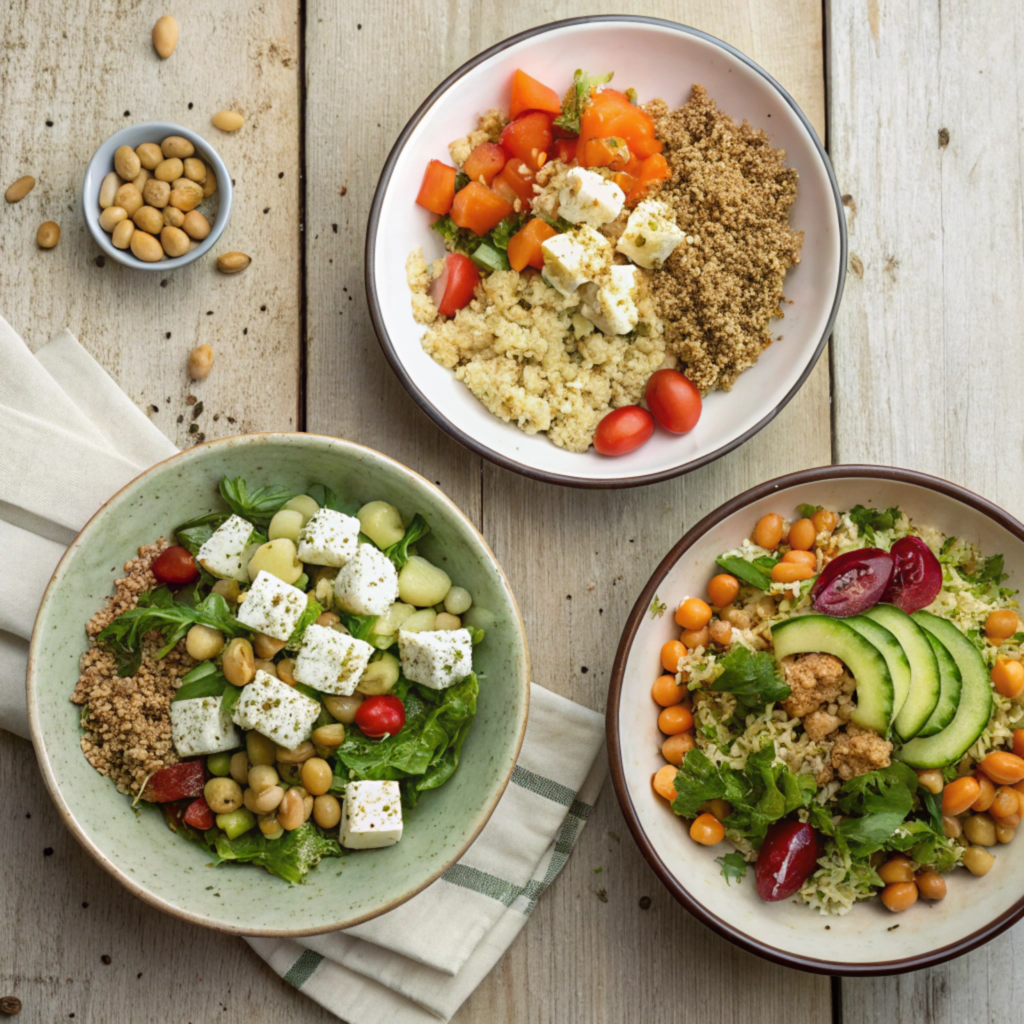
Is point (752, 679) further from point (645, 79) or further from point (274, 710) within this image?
point (645, 79)

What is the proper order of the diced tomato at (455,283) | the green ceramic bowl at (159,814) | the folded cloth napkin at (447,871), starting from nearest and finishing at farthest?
the green ceramic bowl at (159,814) → the folded cloth napkin at (447,871) → the diced tomato at (455,283)

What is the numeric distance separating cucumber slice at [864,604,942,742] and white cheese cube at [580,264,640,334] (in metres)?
0.94

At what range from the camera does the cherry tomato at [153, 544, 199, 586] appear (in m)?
2.19

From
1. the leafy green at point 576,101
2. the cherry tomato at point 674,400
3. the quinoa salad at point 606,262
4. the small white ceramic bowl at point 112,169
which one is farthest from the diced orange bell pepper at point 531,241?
the small white ceramic bowl at point 112,169

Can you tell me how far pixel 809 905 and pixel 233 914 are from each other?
4.53 feet

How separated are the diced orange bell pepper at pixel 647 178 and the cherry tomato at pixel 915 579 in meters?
1.12

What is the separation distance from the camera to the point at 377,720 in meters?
2.14

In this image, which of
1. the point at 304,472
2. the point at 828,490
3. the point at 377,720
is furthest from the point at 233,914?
the point at 828,490

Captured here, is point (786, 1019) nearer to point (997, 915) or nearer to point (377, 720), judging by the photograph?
point (997, 915)

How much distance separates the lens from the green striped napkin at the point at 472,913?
241 centimetres

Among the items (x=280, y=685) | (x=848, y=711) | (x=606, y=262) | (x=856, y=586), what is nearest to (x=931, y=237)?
(x=606, y=262)

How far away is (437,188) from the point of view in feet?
8.00

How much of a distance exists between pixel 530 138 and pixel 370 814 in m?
1.72

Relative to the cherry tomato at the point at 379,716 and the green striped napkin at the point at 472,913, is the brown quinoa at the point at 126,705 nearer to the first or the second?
the cherry tomato at the point at 379,716
